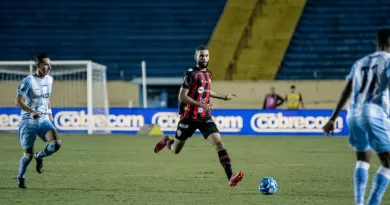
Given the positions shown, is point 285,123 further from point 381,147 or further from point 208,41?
point 381,147

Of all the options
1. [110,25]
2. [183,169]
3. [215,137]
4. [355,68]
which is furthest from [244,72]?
[355,68]

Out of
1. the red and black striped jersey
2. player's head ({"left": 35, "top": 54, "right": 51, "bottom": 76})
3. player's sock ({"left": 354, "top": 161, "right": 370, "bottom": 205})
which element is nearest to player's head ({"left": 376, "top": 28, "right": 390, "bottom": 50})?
player's sock ({"left": 354, "top": 161, "right": 370, "bottom": 205})

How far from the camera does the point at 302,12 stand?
108 ft

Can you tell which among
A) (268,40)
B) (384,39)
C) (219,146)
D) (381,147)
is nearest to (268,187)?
(219,146)

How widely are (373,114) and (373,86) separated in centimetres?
27

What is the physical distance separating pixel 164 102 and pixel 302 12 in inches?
267

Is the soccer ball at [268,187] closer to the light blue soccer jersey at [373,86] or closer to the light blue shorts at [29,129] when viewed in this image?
the light blue soccer jersey at [373,86]

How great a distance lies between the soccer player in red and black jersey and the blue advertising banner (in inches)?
607

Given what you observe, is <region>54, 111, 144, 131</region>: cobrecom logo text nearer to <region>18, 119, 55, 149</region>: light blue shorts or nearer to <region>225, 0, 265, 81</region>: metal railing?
<region>225, 0, 265, 81</region>: metal railing

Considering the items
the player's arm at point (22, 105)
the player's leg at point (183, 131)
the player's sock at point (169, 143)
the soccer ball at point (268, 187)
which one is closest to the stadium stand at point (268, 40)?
the player's sock at point (169, 143)

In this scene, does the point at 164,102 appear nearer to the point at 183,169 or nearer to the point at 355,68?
the point at 183,169

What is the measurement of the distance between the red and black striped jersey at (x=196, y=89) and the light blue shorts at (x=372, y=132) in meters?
4.06

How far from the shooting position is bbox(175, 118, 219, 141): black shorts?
11.4 m

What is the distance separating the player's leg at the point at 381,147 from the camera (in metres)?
7.40
